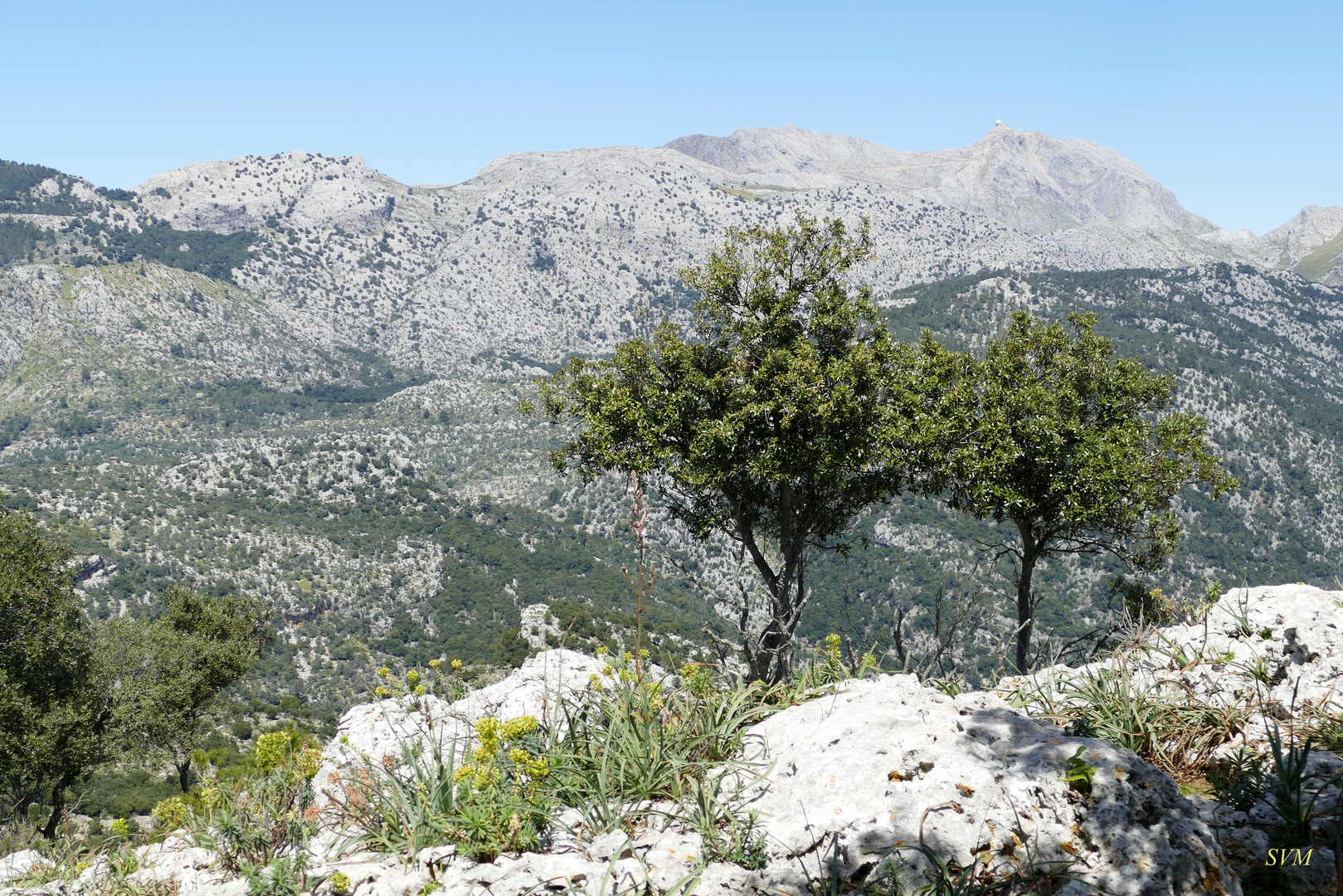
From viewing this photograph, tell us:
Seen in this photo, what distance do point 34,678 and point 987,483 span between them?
39446 millimetres

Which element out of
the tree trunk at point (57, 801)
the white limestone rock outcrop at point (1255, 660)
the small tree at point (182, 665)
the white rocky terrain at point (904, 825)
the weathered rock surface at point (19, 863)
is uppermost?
the white rocky terrain at point (904, 825)

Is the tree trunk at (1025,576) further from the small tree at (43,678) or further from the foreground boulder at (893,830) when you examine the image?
the small tree at (43,678)

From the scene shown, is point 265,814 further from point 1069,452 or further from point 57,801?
point 57,801

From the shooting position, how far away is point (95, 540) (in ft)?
415

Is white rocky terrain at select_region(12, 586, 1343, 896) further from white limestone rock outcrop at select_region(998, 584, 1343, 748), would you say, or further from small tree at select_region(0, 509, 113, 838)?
small tree at select_region(0, 509, 113, 838)

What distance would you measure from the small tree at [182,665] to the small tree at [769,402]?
2990 centimetres

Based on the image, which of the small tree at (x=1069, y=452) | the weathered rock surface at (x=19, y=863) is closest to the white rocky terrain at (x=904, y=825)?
the weathered rock surface at (x=19, y=863)

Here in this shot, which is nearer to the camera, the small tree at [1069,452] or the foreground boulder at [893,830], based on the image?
the foreground boulder at [893,830]

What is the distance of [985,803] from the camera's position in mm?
4234

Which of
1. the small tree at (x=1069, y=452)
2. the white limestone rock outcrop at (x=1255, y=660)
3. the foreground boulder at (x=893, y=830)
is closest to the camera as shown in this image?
the foreground boulder at (x=893, y=830)

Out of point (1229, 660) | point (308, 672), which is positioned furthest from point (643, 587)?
point (308, 672)

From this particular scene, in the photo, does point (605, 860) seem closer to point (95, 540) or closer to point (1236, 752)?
point (1236, 752)

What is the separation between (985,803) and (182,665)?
43.7 m

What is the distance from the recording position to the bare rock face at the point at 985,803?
3.91 m
